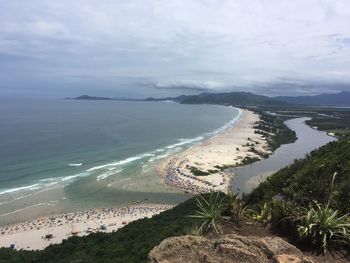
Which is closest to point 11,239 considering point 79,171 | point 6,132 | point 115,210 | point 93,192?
point 115,210

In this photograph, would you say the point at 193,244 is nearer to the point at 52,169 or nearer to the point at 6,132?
the point at 52,169

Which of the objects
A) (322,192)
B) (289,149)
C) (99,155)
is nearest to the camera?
(322,192)

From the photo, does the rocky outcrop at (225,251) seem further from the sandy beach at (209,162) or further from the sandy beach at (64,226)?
the sandy beach at (209,162)

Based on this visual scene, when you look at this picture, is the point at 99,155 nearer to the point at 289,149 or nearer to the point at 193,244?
the point at 289,149

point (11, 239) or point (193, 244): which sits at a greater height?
point (193, 244)

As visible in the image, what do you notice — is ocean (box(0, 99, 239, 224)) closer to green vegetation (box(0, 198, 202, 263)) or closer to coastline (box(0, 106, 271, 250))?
coastline (box(0, 106, 271, 250))

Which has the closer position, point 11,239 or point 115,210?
point 11,239

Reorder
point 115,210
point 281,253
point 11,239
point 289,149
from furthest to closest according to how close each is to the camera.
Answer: point 289,149 → point 115,210 → point 11,239 → point 281,253
